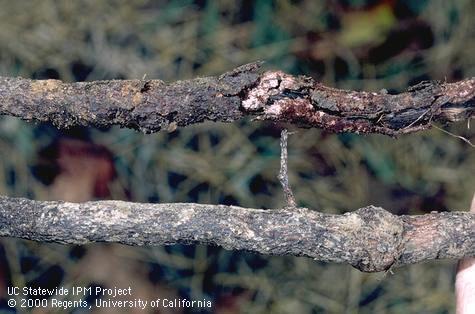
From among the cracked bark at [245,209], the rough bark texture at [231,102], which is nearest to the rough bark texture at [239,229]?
the cracked bark at [245,209]

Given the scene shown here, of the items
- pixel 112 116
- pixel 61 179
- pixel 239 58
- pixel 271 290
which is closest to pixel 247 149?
pixel 239 58

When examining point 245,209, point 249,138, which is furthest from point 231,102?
point 249,138

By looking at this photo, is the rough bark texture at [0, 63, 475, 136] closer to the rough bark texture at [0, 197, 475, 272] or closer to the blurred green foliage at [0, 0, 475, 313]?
the rough bark texture at [0, 197, 475, 272]

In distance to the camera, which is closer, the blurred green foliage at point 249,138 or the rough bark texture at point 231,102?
the rough bark texture at point 231,102

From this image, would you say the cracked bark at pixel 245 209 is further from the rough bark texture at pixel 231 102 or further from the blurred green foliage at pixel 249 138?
the blurred green foliage at pixel 249 138

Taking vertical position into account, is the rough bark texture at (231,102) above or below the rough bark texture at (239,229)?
above

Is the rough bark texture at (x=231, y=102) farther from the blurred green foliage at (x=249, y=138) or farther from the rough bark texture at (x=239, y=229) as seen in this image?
the blurred green foliage at (x=249, y=138)

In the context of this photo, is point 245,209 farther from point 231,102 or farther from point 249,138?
point 249,138
